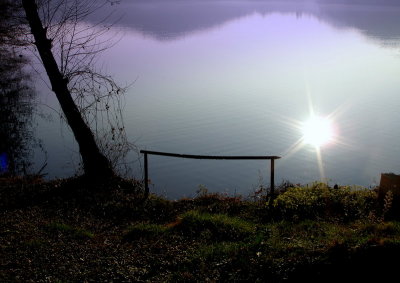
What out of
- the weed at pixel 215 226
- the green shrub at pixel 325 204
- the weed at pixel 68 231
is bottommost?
the weed at pixel 68 231

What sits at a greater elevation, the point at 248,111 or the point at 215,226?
the point at 248,111

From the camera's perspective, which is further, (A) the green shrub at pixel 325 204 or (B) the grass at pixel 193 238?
(A) the green shrub at pixel 325 204

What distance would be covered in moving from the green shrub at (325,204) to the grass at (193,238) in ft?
0.10

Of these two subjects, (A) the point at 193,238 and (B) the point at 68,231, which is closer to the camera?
(A) the point at 193,238

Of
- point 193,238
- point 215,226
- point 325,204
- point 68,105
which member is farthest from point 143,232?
point 68,105

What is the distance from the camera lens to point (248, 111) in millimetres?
32844

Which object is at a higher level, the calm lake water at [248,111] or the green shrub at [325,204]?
the calm lake water at [248,111]

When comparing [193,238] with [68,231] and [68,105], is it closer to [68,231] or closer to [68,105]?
[68,231]

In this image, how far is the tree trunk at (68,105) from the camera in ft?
46.0

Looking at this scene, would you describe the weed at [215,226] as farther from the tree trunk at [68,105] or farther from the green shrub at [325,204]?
the tree trunk at [68,105]

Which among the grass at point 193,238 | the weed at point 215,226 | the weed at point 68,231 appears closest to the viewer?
the grass at point 193,238

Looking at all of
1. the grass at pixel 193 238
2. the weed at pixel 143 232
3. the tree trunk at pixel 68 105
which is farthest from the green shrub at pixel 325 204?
the tree trunk at pixel 68 105

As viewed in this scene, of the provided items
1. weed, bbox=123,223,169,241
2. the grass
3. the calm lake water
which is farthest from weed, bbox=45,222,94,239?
the calm lake water

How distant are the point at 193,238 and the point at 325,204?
4.38 metres
